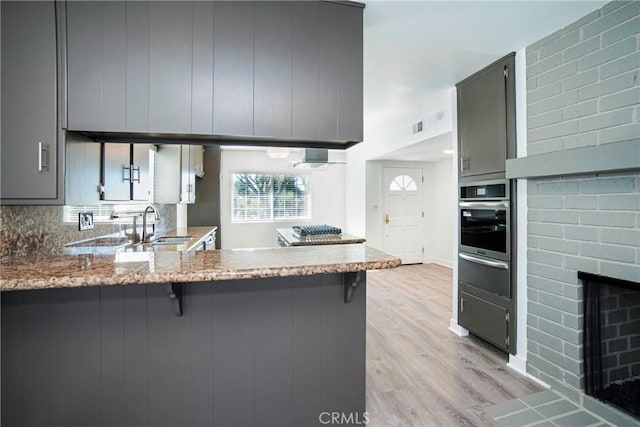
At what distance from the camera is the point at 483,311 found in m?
2.75

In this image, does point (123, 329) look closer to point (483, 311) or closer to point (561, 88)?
point (483, 311)

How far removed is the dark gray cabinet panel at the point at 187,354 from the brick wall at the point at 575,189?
1.49 meters

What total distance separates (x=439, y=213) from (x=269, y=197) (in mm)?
3697

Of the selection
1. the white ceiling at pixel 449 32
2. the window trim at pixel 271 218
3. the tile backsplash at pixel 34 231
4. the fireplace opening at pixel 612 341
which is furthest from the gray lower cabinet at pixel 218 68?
the window trim at pixel 271 218

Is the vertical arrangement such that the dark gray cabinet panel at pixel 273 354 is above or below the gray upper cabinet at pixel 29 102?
below

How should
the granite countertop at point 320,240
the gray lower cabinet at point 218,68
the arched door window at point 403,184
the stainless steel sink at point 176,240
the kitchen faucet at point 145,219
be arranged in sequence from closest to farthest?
1. the gray lower cabinet at point 218,68
2. the kitchen faucet at point 145,219
3. the stainless steel sink at point 176,240
4. the granite countertop at point 320,240
5. the arched door window at point 403,184

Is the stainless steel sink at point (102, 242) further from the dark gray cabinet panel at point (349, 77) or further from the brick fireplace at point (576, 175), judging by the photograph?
the brick fireplace at point (576, 175)

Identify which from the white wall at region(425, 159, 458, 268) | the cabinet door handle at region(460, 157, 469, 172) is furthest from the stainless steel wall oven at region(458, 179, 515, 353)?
the white wall at region(425, 159, 458, 268)

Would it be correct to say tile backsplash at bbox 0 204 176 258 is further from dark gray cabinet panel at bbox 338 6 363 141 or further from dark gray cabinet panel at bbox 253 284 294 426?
dark gray cabinet panel at bbox 338 6 363 141

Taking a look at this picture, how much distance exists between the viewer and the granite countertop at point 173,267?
3.75 ft

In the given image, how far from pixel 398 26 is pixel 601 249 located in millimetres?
1923

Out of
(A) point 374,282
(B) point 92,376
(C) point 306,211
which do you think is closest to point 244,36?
(B) point 92,376

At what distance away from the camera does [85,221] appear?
217cm

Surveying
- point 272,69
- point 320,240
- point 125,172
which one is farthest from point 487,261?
point 125,172
